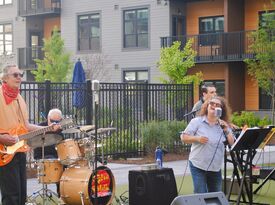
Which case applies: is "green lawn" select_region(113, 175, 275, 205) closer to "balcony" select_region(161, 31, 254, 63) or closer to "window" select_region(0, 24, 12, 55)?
"balcony" select_region(161, 31, 254, 63)

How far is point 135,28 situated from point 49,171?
905 inches

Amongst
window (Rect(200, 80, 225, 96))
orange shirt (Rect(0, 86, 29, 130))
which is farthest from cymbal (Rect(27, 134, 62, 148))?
window (Rect(200, 80, 225, 96))

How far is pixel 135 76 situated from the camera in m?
32.4

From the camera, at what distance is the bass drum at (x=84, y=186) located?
31.3 feet

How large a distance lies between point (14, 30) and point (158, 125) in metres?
22.9

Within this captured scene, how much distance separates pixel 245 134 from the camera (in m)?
8.48

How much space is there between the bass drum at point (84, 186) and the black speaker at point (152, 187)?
1.52ft

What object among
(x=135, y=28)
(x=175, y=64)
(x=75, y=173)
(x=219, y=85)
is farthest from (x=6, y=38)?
(x=75, y=173)

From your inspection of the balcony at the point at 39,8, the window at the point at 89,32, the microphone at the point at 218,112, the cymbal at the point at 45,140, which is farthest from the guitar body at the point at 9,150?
the balcony at the point at 39,8

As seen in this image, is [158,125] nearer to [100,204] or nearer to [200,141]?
[100,204]

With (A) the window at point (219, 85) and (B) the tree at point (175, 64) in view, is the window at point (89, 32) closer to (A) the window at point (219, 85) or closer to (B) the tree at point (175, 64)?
(A) the window at point (219, 85)

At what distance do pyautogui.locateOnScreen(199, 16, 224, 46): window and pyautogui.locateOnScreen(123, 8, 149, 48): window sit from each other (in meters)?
2.83

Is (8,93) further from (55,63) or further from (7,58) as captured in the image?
(7,58)

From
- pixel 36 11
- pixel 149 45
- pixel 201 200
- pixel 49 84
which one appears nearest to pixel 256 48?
pixel 149 45
